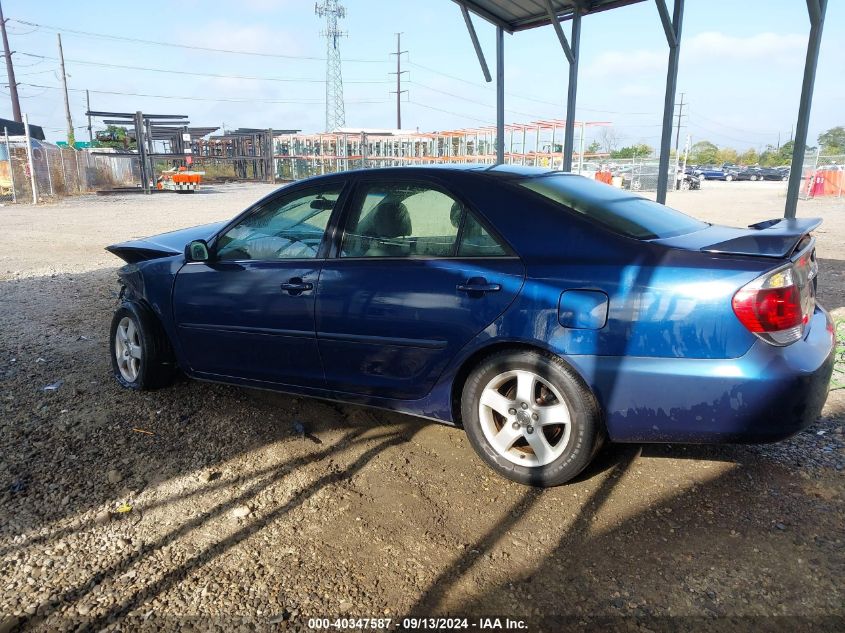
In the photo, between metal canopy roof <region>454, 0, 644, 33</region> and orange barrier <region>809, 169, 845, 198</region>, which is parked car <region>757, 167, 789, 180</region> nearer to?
orange barrier <region>809, 169, 845, 198</region>

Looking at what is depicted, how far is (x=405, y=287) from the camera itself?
3.31m

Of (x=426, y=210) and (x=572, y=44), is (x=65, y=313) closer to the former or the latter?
(x=426, y=210)

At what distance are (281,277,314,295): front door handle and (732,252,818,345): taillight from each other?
216 centimetres

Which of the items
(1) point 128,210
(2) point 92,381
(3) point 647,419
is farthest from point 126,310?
(1) point 128,210

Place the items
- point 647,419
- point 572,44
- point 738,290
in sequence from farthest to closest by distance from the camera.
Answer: point 572,44, point 647,419, point 738,290

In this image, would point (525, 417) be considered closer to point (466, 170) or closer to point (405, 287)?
point (405, 287)

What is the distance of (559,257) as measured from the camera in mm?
3000

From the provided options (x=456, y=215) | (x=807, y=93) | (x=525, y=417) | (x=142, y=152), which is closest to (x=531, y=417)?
(x=525, y=417)

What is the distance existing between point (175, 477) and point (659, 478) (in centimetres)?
249

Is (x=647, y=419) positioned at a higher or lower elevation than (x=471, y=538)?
higher

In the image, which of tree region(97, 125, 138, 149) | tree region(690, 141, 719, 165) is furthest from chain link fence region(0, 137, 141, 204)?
tree region(690, 141, 719, 165)

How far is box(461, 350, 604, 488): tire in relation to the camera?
9.74ft

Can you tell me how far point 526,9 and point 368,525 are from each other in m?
7.41

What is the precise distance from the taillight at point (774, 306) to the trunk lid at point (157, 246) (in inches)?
138
